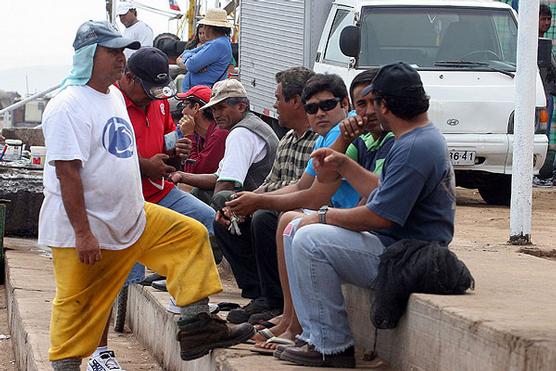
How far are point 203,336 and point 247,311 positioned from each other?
0.91 meters

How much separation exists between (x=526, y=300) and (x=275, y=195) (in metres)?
1.62

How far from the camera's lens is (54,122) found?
5.72m

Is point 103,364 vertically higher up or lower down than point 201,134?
lower down

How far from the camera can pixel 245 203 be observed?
253 inches

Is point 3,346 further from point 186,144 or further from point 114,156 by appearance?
point 114,156

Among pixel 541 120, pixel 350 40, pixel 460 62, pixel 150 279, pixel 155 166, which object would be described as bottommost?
pixel 150 279

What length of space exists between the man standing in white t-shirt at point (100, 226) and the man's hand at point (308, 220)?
64cm

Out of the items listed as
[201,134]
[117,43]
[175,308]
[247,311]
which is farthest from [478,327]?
[201,134]

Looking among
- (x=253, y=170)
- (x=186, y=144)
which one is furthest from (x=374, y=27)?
(x=186, y=144)

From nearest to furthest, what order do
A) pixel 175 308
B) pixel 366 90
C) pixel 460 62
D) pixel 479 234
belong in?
pixel 366 90, pixel 175 308, pixel 479 234, pixel 460 62

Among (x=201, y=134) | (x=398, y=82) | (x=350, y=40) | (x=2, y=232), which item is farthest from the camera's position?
(x=350, y=40)

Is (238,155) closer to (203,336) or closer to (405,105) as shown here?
(203,336)

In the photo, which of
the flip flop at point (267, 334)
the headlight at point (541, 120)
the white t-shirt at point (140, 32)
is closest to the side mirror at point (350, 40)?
the headlight at point (541, 120)

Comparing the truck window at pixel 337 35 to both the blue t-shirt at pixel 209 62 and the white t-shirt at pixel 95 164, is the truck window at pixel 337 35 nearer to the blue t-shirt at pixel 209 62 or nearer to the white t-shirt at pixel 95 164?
the blue t-shirt at pixel 209 62
